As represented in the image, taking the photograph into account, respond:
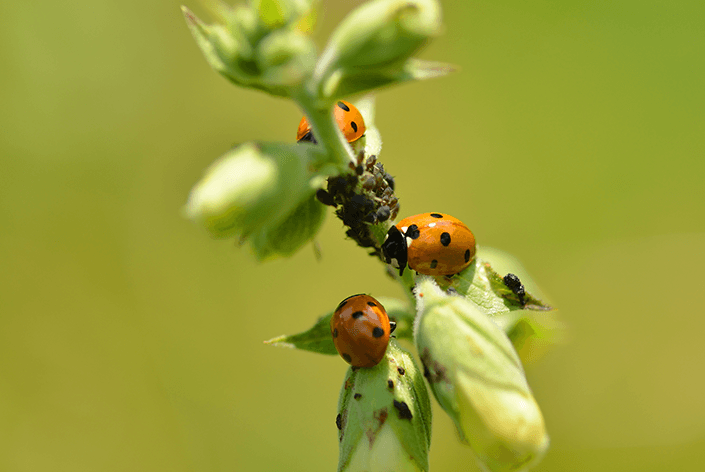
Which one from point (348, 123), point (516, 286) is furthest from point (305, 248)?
point (516, 286)

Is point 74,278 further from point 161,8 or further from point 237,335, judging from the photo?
point 161,8

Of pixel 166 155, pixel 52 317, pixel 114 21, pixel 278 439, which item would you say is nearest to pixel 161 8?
pixel 114 21

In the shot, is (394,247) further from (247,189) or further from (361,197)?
(247,189)

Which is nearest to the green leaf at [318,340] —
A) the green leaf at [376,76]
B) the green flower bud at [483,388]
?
the green flower bud at [483,388]

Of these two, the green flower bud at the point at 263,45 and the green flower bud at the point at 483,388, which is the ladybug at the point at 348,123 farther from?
the green flower bud at the point at 483,388

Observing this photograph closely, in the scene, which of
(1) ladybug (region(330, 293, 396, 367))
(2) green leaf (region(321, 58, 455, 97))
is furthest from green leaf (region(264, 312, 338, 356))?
(2) green leaf (region(321, 58, 455, 97))

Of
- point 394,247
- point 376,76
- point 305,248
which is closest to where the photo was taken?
point 376,76
